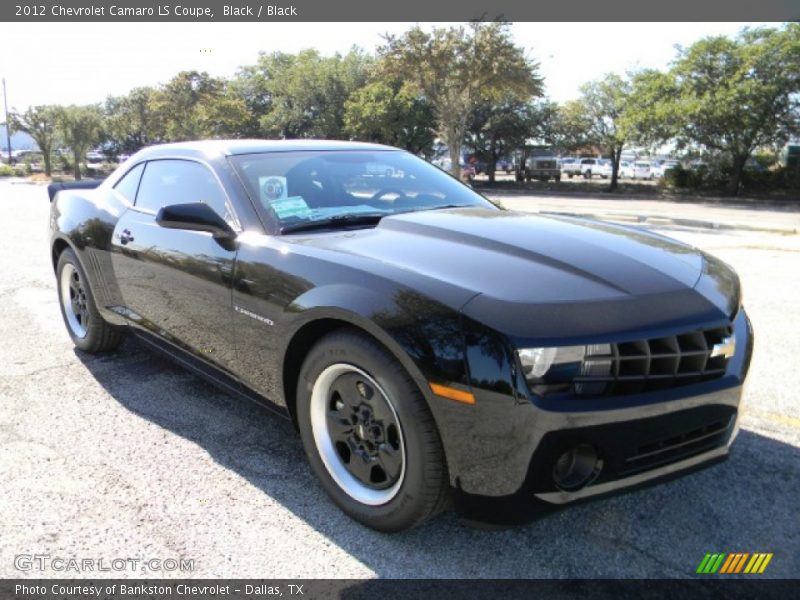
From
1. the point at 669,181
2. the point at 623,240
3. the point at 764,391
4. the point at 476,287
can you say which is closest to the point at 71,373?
the point at 476,287

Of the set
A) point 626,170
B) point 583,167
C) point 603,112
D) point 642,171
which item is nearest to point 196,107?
point 603,112

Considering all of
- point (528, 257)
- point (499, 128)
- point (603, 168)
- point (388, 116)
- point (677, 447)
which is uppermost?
point (388, 116)

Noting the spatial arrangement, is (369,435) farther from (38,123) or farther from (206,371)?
(38,123)

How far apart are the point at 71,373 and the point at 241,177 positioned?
2.12 metres

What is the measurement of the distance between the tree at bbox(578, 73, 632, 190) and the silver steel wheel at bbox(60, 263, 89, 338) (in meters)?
33.0

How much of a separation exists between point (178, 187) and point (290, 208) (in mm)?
911

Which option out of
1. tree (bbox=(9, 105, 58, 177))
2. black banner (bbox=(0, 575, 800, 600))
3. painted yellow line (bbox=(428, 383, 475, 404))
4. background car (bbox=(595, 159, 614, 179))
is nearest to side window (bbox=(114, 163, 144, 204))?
black banner (bbox=(0, 575, 800, 600))

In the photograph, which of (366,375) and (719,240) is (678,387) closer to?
(366,375)

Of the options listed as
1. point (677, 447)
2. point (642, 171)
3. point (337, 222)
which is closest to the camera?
point (677, 447)

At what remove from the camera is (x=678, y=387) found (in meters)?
2.13

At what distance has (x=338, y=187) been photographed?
3.31 m

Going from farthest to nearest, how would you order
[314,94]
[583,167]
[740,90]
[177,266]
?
1. [583,167]
2. [314,94]
3. [740,90]
4. [177,266]

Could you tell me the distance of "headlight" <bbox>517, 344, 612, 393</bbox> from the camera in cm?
197

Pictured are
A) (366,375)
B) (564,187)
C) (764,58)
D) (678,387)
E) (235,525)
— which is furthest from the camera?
(564,187)
